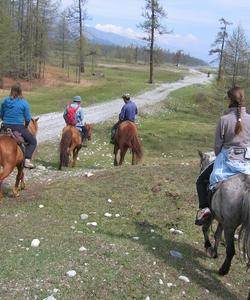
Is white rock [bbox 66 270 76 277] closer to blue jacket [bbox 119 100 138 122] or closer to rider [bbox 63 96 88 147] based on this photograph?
rider [bbox 63 96 88 147]

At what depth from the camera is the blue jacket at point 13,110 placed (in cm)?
1231

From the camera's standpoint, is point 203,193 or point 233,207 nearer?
point 233,207

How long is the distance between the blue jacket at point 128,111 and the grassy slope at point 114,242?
158 inches

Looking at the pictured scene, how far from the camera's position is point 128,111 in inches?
711

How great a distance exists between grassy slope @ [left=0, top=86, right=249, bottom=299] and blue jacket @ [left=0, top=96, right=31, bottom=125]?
6.10 feet

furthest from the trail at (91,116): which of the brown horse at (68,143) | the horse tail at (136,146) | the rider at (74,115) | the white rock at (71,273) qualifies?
the white rock at (71,273)

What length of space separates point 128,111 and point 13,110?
6.39 meters

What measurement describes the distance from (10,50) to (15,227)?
52203mm

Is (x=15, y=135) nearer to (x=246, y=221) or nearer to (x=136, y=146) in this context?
(x=246, y=221)

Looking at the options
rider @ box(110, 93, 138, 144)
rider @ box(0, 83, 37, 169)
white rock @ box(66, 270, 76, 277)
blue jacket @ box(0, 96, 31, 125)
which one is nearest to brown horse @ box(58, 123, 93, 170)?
rider @ box(110, 93, 138, 144)

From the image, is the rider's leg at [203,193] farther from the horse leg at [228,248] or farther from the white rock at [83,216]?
the white rock at [83,216]

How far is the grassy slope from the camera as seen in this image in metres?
7.26

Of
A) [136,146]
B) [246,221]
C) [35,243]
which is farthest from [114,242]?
[136,146]

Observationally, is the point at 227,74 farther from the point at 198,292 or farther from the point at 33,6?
the point at 198,292
